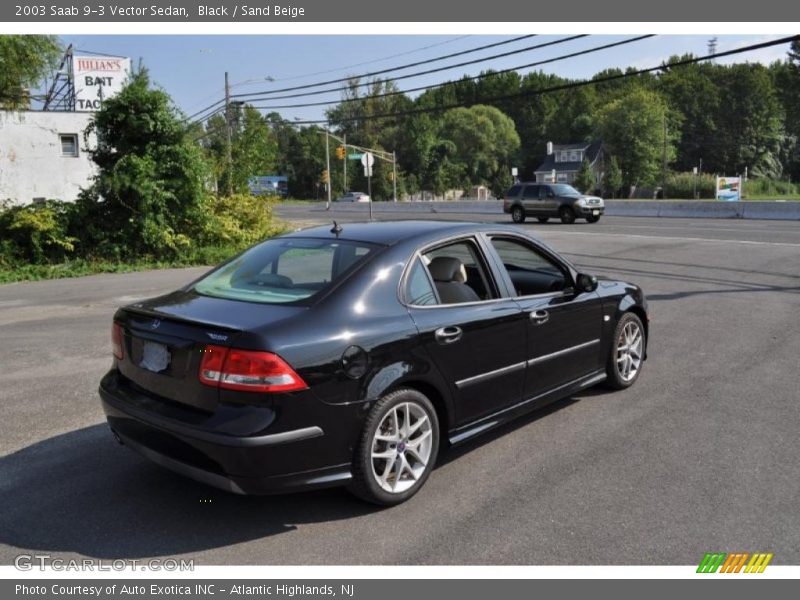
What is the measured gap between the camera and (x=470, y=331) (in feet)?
14.4

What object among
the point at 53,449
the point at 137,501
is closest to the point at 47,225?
the point at 53,449

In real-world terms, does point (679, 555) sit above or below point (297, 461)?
below

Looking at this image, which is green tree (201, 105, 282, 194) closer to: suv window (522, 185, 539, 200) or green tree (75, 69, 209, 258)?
green tree (75, 69, 209, 258)

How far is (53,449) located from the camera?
485cm

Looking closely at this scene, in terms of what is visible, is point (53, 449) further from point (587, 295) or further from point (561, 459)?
point (587, 295)

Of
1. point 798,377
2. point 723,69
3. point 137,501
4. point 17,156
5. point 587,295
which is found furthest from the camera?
point 723,69

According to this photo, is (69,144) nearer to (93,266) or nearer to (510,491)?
(93,266)

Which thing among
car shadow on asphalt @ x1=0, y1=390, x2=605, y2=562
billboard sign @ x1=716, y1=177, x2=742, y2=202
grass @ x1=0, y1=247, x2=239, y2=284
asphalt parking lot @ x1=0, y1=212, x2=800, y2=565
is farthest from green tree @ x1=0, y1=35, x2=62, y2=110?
billboard sign @ x1=716, y1=177, x2=742, y2=202

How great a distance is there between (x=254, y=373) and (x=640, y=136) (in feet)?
345

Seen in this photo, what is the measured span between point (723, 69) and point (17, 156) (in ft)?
382

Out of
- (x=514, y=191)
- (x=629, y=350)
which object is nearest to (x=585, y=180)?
(x=514, y=191)

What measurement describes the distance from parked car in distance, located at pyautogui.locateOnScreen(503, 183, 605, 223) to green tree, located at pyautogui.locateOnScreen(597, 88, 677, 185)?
7216 centimetres

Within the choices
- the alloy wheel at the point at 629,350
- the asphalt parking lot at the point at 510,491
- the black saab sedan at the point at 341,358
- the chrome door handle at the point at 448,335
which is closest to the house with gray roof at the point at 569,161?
the alloy wheel at the point at 629,350

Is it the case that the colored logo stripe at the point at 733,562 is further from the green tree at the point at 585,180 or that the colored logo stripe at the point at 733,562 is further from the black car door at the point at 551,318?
the green tree at the point at 585,180
